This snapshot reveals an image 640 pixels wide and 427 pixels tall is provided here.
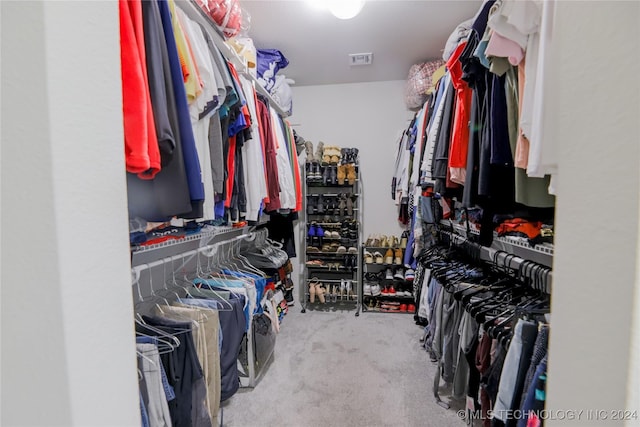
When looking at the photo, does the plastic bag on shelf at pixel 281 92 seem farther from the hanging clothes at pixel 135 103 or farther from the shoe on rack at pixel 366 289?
the shoe on rack at pixel 366 289

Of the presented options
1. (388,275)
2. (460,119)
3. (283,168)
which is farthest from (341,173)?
(460,119)

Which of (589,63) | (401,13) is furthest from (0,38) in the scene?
(401,13)

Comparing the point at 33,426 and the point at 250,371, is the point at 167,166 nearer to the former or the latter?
the point at 33,426

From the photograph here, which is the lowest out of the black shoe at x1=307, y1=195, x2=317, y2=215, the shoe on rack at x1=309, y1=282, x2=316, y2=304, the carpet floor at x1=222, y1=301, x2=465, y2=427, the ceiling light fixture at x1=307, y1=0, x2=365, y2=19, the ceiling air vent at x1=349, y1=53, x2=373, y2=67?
the carpet floor at x1=222, y1=301, x2=465, y2=427

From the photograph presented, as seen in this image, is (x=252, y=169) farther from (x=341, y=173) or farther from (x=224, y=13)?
(x=341, y=173)

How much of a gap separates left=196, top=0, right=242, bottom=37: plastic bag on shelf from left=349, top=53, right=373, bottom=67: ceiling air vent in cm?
147

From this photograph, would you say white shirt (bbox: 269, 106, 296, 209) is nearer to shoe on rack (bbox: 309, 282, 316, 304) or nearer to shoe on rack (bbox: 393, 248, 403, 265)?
shoe on rack (bbox: 309, 282, 316, 304)

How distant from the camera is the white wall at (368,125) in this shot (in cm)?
340

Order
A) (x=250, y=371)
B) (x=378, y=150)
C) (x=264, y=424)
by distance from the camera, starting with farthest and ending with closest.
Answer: (x=378, y=150) < (x=250, y=371) < (x=264, y=424)

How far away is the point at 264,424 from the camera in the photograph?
1.63 metres

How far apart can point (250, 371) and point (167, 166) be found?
5.19 ft

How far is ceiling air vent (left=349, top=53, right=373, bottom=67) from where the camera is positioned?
2764 mm

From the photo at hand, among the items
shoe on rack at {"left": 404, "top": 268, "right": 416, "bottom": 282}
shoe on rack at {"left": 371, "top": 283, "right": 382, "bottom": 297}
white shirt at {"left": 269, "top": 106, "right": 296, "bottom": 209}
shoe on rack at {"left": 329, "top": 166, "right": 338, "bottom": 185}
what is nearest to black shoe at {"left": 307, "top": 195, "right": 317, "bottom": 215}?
shoe on rack at {"left": 329, "top": 166, "right": 338, "bottom": 185}

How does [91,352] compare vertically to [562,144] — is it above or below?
below
